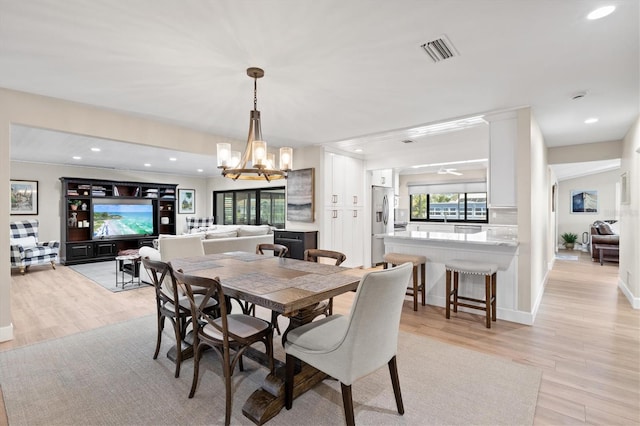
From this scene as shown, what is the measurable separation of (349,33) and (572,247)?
10.5m

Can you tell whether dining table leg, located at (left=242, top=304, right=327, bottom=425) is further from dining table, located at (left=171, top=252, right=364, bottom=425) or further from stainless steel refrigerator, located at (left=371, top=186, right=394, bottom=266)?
stainless steel refrigerator, located at (left=371, top=186, right=394, bottom=266)

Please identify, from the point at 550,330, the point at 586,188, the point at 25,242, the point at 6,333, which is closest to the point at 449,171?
the point at 550,330

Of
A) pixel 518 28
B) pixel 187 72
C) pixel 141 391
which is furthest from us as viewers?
pixel 187 72

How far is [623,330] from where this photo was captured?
321 centimetres

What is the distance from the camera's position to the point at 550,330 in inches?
126

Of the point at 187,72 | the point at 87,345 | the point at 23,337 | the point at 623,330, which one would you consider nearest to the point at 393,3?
→ the point at 187,72

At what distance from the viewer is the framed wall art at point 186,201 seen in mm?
9500

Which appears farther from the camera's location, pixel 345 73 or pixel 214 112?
pixel 214 112

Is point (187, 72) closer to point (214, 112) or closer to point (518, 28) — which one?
point (214, 112)

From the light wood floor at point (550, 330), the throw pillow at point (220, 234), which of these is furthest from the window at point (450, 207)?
the throw pillow at point (220, 234)

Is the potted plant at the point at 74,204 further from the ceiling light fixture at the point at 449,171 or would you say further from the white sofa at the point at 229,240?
the ceiling light fixture at the point at 449,171

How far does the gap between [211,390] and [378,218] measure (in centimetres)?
504

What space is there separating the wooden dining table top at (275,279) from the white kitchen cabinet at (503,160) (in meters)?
2.31

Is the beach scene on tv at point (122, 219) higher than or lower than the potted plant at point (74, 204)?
lower
